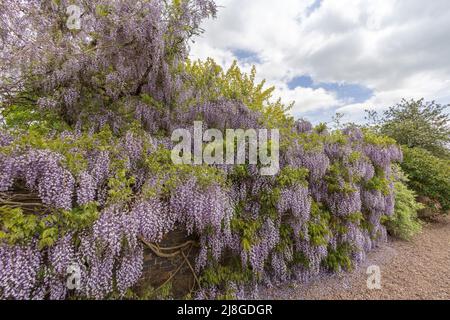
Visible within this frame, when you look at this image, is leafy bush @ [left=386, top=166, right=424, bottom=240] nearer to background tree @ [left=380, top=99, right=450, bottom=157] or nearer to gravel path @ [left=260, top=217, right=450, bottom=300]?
gravel path @ [left=260, top=217, right=450, bottom=300]

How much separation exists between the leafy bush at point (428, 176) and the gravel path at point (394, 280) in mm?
2430

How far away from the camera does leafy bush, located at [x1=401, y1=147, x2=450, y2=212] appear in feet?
22.4

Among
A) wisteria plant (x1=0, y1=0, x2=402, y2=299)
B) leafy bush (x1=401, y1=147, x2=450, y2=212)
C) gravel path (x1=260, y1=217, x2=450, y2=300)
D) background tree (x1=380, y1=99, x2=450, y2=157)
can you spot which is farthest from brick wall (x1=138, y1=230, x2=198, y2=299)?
background tree (x1=380, y1=99, x2=450, y2=157)

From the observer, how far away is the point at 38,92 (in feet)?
13.4

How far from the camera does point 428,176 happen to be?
7082 millimetres

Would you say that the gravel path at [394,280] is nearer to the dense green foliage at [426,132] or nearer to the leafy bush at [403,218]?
the leafy bush at [403,218]

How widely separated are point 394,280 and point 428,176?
16.5ft

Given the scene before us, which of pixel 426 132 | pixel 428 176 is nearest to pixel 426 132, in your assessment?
pixel 426 132

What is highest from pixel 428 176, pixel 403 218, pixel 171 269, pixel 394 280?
pixel 428 176

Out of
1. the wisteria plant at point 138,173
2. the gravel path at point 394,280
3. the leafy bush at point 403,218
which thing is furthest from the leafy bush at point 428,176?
the wisteria plant at point 138,173

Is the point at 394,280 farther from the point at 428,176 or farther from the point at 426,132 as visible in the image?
the point at 426,132

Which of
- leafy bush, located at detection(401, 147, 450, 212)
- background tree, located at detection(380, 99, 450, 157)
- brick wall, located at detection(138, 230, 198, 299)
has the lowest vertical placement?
brick wall, located at detection(138, 230, 198, 299)

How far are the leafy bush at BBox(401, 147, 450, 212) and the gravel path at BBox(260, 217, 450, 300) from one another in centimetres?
243

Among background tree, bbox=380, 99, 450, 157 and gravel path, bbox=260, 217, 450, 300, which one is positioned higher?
background tree, bbox=380, 99, 450, 157
